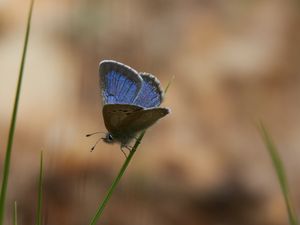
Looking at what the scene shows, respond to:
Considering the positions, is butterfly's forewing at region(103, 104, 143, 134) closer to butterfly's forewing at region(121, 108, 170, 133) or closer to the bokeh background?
butterfly's forewing at region(121, 108, 170, 133)

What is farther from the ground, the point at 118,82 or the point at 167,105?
the point at 118,82

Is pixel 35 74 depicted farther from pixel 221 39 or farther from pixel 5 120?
pixel 221 39

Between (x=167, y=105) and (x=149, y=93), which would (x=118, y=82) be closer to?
(x=149, y=93)

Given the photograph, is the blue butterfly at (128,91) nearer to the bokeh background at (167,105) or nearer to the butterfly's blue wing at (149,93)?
the butterfly's blue wing at (149,93)

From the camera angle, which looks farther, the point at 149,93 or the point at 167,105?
the point at 167,105

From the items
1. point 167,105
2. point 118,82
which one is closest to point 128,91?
point 118,82

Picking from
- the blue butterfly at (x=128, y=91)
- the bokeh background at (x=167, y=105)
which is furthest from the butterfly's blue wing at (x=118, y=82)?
the bokeh background at (x=167, y=105)

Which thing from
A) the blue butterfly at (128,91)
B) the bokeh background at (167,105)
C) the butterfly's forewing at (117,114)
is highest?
the blue butterfly at (128,91)
